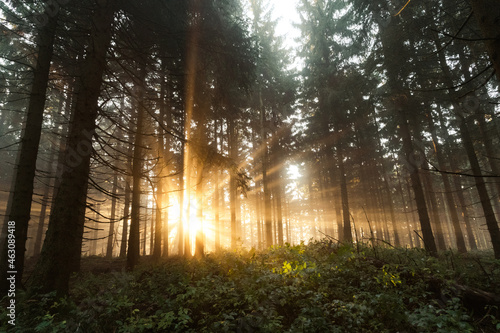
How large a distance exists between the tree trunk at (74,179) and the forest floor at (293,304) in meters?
0.42

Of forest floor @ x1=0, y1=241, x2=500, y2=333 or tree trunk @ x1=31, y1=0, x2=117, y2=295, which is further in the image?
tree trunk @ x1=31, y1=0, x2=117, y2=295

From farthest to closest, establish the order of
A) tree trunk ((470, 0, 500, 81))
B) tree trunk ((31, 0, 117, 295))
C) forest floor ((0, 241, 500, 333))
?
tree trunk ((31, 0, 117, 295)), forest floor ((0, 241, 500, 333)), tree trunk ((470, 0, 500, 81))

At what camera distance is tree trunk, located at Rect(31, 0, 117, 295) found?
421 centimetres

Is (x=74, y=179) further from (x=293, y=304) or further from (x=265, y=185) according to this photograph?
(x=265, y=185)

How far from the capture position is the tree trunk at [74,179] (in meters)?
4.21

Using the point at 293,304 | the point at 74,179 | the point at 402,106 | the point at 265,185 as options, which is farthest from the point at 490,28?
the point at 265,185

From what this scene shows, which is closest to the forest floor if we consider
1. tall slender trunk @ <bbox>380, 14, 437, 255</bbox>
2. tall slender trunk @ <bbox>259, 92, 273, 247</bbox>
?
tall slender trunk @ <bbox>380, 14, 437, 255</bbox>

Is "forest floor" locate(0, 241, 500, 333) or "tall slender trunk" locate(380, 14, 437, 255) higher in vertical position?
"tall slender trunk" locate(380, 14, 437, 255)

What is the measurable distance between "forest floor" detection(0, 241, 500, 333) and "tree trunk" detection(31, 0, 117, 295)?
42cm

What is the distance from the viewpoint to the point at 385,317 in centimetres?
412

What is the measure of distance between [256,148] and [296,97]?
5465 millimetres

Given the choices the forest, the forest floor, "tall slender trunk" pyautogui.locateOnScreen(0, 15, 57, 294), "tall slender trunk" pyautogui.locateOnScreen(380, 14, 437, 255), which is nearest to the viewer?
the forest floor

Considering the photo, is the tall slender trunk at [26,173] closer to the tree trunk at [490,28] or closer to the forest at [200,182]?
the forest at [200,182]

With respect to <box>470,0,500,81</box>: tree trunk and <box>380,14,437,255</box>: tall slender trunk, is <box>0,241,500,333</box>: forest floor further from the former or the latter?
<box>380,14,437,255</box>: tall slender trunk
